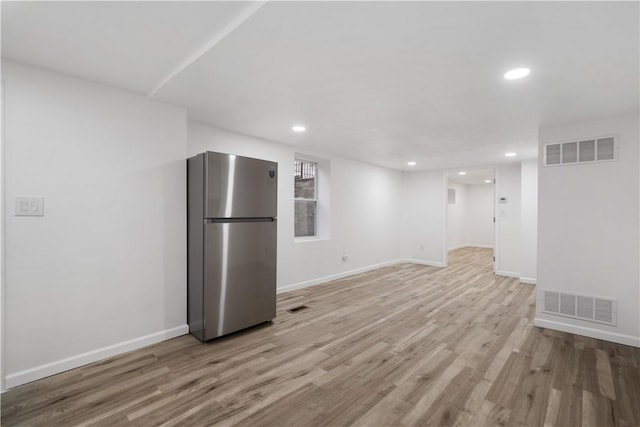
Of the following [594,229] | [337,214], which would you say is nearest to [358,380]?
[594,229]

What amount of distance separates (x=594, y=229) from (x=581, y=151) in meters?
0.83

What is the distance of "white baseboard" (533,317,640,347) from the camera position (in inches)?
112

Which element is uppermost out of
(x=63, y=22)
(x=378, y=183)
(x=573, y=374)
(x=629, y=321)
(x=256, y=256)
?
(x=63, y=22)

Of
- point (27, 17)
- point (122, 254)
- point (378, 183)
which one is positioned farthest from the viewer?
point (378, 183)

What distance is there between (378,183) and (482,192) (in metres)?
6.09

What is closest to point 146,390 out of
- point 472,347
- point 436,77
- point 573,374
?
point 472,347

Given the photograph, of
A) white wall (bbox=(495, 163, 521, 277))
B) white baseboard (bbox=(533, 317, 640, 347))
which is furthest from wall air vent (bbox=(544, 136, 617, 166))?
white wall (bbox=(495, 163, 521, 277))

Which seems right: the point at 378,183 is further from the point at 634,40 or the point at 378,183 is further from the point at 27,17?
the point at 27,17

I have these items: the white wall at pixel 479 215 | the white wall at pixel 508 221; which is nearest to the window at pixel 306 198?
the white wall at pixel 508 221

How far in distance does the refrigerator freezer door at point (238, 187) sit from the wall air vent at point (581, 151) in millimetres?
3108

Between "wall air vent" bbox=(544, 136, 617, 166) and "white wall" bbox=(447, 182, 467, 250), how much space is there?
641 centimetres

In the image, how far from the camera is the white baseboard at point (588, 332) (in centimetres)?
286

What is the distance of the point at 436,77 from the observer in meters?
2.16

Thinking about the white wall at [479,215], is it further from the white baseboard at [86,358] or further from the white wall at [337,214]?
the white baseboard at [86,358]
